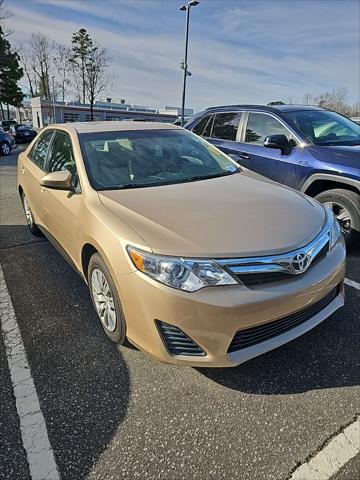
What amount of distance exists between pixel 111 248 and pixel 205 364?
0.93 meters

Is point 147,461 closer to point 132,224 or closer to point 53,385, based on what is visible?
point 53,385

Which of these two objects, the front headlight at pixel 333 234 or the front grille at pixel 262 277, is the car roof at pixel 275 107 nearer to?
the front headlight at pixel 333 234

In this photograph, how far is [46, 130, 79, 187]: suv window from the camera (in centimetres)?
316

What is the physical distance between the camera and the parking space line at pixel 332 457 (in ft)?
5.67

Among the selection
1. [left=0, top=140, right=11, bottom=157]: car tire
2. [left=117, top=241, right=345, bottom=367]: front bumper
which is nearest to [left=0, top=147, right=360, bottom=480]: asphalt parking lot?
[left=117, top=241, right=345, bottom=367]: front bumper

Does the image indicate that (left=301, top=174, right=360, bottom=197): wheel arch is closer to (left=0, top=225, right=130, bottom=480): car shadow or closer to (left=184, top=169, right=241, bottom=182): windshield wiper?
(left=184, top=169, right=241, bottom=182): windshield wiper

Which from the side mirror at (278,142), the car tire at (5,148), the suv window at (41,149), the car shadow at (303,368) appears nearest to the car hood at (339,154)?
the side mirror at (278,142)

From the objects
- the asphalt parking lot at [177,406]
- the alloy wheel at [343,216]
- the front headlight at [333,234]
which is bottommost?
the asphalt parking lot at [177,406]

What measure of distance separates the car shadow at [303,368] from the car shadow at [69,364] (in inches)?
26.7

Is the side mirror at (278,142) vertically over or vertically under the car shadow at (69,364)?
over

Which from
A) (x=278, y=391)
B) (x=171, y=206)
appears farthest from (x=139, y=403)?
(x=171, y=206)

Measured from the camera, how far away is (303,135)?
456cm

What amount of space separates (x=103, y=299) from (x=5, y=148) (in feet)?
53.2

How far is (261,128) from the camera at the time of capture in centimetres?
512
